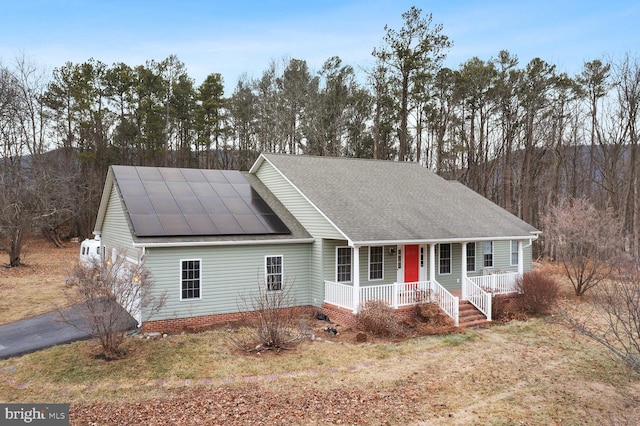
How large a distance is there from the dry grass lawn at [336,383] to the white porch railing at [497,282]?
3.85 meters

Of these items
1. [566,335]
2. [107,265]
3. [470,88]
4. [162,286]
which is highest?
[470,88]

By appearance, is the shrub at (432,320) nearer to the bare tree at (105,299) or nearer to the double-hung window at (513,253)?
A: the double-hung window at (513,253)

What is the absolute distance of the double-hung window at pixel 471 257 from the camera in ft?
62.3

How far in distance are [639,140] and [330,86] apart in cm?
2213

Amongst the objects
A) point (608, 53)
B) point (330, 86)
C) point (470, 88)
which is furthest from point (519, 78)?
point (330, 86)

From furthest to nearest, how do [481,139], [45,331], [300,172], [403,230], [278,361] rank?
1. [481,139]
2. [300,172]
3. [403,230]
4. [45,331]
5. [278,361]

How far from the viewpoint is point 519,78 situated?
104 feet

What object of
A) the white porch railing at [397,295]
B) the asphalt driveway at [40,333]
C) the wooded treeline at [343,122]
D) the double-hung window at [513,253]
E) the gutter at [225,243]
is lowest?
the asphalt driveway at [40,333]

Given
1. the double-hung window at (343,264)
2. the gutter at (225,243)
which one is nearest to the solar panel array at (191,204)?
the gutter at (225,243)

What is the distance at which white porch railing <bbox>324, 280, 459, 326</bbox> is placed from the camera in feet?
46.7

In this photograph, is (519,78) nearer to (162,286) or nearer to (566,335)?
(566,335)

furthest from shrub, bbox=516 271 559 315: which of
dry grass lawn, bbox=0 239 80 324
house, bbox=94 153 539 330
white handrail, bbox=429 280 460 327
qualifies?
dry grass lawn, bbox=0 239 80 324

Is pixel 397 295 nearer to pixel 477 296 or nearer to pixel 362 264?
pixel 362 264

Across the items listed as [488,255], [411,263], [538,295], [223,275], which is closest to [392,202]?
[411,263]
